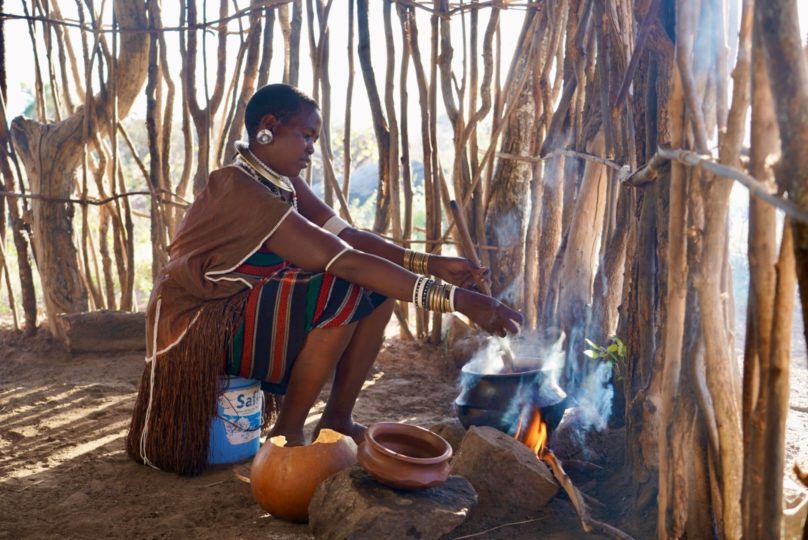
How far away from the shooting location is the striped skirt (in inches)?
97.7

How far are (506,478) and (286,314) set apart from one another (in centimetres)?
85

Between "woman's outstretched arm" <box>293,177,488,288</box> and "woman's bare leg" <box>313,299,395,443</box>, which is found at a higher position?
"woman's outstretched arm" <box>293,177,488,288</box>

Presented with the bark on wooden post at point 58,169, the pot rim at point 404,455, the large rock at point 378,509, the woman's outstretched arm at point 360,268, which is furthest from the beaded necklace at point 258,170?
the bark on wooden post at point 58,169

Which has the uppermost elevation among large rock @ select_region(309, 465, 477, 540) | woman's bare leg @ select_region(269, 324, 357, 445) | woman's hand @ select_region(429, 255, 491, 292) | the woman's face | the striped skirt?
the woman's face

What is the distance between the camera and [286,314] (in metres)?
2.48

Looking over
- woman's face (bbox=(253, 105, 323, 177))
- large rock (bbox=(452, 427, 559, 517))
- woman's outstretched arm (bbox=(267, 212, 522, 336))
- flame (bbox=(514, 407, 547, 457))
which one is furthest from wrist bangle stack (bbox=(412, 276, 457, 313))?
woman's face (bbox=(253, 105, 323, 177))

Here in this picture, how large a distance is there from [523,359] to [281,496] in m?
1.03

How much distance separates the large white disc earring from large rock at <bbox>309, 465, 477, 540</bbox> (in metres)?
1.12

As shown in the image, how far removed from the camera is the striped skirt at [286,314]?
97.7 inches

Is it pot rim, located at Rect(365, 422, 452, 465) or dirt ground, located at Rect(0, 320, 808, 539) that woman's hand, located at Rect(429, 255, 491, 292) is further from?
dirt ground, located at Rect(0, 320, 808, 539)

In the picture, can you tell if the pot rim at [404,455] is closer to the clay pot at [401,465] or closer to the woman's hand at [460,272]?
the clay pot at [401,465]

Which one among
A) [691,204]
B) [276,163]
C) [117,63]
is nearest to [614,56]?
[691,204]

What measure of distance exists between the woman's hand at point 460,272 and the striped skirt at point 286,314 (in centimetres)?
32

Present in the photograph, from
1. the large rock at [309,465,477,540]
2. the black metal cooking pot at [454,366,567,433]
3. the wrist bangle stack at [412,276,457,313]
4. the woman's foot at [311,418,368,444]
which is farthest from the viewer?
the woman's foot at [311,418,368,444]
